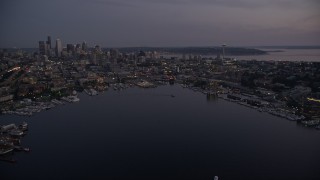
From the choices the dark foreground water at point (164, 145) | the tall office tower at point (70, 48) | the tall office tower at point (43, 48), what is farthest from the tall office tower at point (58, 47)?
the dark foreground water at point (164, 145)

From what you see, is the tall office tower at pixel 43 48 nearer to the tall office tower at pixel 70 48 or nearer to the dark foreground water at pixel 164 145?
the tall office tower at pixel 70 48

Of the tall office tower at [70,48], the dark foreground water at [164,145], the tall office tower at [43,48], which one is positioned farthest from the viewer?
the tall office tower at [43,48]

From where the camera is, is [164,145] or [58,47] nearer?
[164,145]

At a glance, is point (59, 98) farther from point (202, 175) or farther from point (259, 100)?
point (202, 175)

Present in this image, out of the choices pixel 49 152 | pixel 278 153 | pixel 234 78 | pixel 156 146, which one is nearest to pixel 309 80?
pixel 234 78

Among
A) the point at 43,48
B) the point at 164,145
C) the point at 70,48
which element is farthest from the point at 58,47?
the point at 164,145

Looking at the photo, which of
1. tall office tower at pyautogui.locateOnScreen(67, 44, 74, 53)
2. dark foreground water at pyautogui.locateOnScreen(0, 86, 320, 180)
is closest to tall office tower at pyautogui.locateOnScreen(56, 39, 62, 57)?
tall office tower at pyautogui.locateOnScreen(67, 44, 74, 53)

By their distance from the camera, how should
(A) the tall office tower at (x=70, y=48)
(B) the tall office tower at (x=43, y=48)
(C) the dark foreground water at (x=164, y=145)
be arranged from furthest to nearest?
1. (B) the tall office tower at (x=43, y=48)
2. (A) the tall office tower at (x=70, y=48)
3. (C) the dark foreground water at (x=164, y=145)

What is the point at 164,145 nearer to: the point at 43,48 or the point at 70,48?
the point at 70,48
